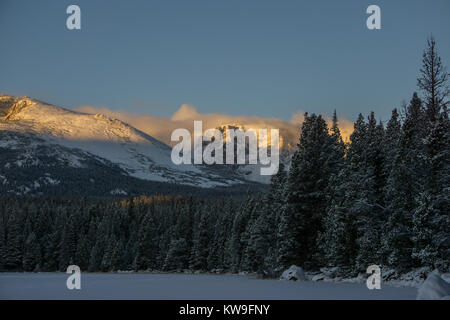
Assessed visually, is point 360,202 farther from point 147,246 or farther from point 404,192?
point 147,246

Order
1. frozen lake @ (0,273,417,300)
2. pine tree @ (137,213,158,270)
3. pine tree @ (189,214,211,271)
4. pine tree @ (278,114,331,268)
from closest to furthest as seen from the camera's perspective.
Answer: frozen lake @ (0,273,417,300), pine tree @ (278,114,331,268), pine tree @ (189,214,211,271), pine tree @ (137,213,158,270)

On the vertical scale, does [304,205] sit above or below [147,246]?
above

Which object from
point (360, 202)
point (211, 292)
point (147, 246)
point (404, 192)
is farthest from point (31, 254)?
point (404, 192)

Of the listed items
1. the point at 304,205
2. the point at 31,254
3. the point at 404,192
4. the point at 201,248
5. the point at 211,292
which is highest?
the point at 404,192

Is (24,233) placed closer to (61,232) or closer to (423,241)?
(61,232)

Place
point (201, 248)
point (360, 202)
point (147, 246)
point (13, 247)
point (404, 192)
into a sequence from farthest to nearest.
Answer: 1. point (13, 247)
2. point (147, 246)
3. point (201, 248)
4. point (360, 202)
5. point (404, 192)

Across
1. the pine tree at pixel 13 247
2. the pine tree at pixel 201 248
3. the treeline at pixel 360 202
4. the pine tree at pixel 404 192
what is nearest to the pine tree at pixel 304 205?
the treeline at pixel 360 202

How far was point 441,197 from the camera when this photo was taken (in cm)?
3102

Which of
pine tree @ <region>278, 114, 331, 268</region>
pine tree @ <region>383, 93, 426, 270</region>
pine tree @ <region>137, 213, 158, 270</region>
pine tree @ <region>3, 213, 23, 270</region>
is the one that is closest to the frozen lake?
pine tree @ <region>383, 93, 426, 270</region>

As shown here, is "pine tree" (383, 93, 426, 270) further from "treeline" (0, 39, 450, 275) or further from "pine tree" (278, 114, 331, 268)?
"pine tree" (278, 114, 331, 268)

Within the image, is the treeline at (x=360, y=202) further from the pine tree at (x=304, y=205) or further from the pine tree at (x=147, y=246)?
the pine tree at (x=147, y=246)

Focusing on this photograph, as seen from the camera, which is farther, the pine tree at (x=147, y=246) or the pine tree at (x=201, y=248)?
the pine tree at (x=147, y=246)

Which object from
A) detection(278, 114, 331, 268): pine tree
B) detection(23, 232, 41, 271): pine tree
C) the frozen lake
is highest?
detection(278, 114, 331, 268): pine tree
